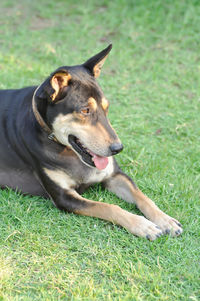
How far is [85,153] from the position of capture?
4102mm

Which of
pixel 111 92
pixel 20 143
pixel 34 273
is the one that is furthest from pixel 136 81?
pixel 34 273

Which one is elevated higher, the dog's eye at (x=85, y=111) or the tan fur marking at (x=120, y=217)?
the dog's eye at (x=85, y=111)

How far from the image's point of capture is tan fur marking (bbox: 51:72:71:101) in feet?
12.5

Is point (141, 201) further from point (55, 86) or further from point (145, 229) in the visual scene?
point (55, 86)

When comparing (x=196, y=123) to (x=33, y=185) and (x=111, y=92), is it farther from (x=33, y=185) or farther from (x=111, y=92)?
(x=33, y=185)

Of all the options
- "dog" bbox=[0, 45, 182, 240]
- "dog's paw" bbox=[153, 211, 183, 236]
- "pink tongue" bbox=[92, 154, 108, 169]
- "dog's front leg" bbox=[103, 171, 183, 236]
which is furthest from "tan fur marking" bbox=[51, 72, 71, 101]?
"dog's paw" bbox=[153, 211, 183, 236]

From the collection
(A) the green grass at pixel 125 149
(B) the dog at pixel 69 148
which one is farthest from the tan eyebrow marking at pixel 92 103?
(A) the green grass at pixel 125 149

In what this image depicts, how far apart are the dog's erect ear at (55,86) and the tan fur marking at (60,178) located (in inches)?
29.4

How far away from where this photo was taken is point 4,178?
469 centimetres

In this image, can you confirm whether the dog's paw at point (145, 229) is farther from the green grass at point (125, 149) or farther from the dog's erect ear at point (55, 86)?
the dog's erect ear at point (55, 86)

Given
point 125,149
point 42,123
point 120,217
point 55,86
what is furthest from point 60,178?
point 125,149

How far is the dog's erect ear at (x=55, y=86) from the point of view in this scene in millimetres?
3814

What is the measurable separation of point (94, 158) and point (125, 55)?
3.71 m

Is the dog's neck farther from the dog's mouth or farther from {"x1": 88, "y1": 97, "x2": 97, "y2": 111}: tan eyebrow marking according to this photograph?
{"x1": 88, "y1": 97, "x2": 97, "y2": 111}: tan eyebrow marking
